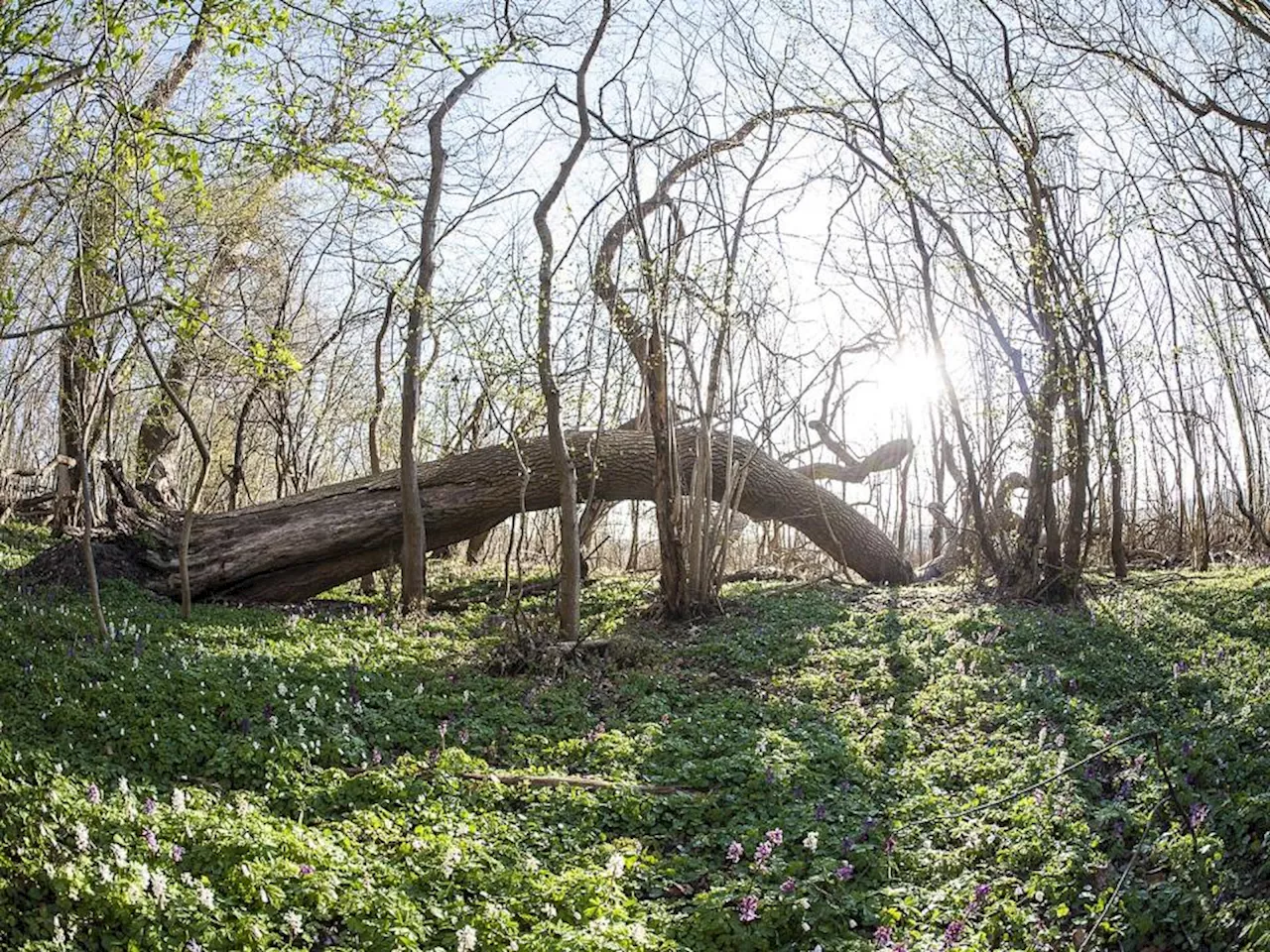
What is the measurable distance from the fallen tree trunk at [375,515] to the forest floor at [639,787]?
4.82ft

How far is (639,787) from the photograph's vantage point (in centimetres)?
529

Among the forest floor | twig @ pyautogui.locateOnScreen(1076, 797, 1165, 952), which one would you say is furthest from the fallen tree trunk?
twig @ pyautogui.locateOnScreen(1076, 797, 1165, 952)

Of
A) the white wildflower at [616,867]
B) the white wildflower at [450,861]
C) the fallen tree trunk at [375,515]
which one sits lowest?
the white wildflower at [616,867]

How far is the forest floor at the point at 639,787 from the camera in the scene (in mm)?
3506

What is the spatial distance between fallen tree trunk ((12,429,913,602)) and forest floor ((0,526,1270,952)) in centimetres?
147

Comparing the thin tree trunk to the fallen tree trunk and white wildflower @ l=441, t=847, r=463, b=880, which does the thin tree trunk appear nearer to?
the fallen tree trunk

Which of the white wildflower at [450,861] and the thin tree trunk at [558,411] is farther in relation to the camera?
the thin tree trunk at [558,411]

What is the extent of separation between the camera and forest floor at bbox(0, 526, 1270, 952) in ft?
11.5

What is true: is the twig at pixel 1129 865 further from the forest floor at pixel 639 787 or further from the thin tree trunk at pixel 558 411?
the thin tree trunk at pixel 558 411

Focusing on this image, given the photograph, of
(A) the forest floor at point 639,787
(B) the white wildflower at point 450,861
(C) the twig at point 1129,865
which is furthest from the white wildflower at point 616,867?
(C) the twig at point 1129,865

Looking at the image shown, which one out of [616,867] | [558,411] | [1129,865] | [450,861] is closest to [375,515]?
[558,411]

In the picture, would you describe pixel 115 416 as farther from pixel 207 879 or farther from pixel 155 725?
pixel 207 879

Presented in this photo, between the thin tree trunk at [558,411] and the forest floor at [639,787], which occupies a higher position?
the thin tree trunk at [558,411]

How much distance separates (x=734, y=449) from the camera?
38.6 ft
